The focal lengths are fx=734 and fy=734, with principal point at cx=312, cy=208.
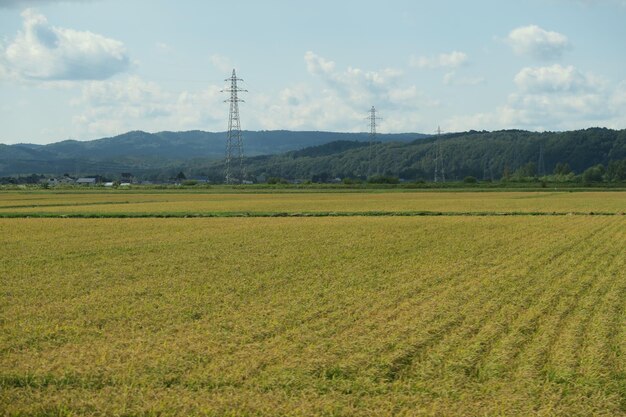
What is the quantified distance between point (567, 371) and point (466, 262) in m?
10.7

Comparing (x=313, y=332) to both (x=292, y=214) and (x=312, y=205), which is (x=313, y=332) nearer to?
(x=292, y=214)

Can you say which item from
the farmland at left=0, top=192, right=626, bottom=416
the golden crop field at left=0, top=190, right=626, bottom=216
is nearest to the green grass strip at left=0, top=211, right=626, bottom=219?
the golden crop field at left=0, top=190, right=626, bottom=216

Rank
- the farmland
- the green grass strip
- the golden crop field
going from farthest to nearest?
the golden crop field, the green grass strip, the farmland

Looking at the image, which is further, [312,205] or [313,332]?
[312,205]

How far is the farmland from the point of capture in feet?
26.2

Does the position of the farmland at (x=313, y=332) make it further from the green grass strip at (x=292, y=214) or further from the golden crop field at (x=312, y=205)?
the golden crop field at (x=312, y=205)

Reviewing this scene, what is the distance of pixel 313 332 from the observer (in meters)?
10.8

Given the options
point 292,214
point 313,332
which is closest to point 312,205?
point 292,214

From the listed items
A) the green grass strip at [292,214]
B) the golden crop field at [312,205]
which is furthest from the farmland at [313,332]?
the golden crop field at [312,205]

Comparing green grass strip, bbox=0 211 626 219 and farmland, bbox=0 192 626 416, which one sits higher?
green grass strip, bbox=0 211 626 219

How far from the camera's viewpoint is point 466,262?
63.7 ft

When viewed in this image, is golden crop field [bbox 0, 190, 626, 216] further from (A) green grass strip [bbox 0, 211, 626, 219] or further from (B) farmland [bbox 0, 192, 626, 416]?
(B) farmland [bbox 0, 192, 626, 416]

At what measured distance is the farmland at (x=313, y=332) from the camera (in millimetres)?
8000

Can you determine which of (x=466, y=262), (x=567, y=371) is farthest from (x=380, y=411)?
(x=466, y=262)
